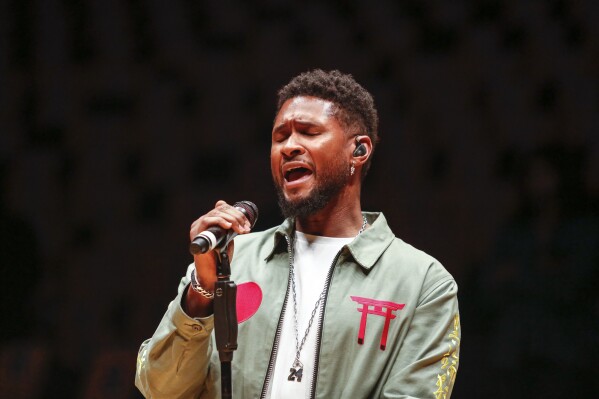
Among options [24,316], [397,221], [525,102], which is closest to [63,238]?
[24,316]

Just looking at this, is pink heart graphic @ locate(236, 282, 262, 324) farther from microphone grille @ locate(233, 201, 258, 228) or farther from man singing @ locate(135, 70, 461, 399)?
microphone grille @ locate(233, 201, 258, 228)

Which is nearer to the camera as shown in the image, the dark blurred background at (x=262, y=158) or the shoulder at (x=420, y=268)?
the shoulder at (x=420, y=268)

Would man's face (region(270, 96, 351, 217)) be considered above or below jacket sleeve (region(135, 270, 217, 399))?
above

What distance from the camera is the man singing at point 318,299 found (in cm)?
141

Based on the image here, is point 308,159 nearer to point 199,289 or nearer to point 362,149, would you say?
point 362,149

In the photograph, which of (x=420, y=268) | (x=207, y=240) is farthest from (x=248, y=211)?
(x=420, y=268)

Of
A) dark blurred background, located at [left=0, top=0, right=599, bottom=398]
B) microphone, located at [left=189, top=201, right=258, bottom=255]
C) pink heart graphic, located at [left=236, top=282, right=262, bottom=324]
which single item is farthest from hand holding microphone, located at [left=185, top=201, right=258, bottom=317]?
dark blurred background, located at [left=0, top=0, right=599, bottom=398]

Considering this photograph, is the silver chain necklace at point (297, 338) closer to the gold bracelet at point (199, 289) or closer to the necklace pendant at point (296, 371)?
the necklace pendant at point (296, 371)

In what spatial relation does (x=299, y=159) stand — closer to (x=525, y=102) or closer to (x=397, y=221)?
(x=397, y=221)

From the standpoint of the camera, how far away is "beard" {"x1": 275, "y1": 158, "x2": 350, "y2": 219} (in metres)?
1.62

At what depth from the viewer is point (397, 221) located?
2393 millimetres

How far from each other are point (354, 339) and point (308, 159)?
42 centimetres

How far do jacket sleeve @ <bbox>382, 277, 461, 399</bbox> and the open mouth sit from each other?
1.23 ft

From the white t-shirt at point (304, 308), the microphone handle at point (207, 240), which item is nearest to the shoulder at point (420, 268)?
the white t-shirt at point (304, 308)
